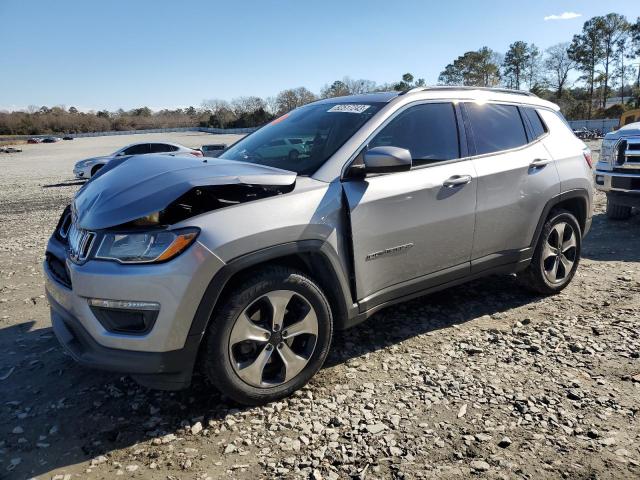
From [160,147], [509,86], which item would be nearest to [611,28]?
[509,86]

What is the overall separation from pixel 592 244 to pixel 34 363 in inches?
261

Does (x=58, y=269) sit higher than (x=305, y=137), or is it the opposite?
(x=305, y=137)

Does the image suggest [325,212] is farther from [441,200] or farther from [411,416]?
[411,416]

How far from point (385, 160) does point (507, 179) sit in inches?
56.6

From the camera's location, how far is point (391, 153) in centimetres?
303

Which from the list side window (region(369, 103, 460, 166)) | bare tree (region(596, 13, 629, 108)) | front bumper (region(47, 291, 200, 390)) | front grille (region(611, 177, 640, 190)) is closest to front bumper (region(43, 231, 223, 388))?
front bumper (region(47, 291, 200, 390))

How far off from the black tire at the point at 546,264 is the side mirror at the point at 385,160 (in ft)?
6.51

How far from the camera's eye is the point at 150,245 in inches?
98.3

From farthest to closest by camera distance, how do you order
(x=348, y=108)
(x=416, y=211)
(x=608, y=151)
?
1. (x=608, y=151)
2. (x=348, y=108)
3. (x=416, y=211)

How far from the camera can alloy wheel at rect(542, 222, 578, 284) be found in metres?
4.46

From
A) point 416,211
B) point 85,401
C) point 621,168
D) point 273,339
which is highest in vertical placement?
point 416,211

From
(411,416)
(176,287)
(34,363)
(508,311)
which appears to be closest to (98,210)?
(176,287)

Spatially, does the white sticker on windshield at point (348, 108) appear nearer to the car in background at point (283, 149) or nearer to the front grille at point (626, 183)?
the car in background at point (283, 149)

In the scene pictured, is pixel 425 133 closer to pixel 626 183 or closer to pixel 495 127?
pixel 495 127
